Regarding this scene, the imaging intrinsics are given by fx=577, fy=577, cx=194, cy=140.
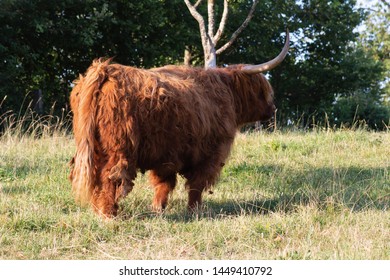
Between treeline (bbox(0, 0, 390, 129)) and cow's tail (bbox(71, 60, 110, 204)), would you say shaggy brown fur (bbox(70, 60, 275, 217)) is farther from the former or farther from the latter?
treeline (bbox(0, 0, 390, 129))

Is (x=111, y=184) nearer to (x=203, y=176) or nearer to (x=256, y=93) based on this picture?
(x=203, y=176)

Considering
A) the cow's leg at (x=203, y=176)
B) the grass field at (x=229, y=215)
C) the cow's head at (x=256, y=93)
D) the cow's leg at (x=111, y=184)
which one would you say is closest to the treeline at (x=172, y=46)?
the grass field at (x=229, y=215)

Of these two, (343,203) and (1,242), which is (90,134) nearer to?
(1,242)

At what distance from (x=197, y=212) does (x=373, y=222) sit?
165cm

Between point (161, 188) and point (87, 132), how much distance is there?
1.32 metres

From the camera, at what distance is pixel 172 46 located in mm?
18641

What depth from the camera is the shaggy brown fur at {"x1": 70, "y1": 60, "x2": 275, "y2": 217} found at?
5.00 metres

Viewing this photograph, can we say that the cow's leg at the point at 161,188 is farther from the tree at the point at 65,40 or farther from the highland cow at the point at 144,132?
the tree at the point at 65,40

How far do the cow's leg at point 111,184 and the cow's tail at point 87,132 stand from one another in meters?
0.08

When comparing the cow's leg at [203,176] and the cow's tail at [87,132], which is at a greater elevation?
the cow's tail at [87,132]

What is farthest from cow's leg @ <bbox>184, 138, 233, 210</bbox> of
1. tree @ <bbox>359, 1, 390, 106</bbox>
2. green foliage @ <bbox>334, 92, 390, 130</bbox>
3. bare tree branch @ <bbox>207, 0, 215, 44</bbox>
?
tree @ <bbox>359, 1, 390, 106</bbox>

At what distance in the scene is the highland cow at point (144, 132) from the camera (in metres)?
5.00

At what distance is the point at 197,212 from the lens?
565 centimetres
